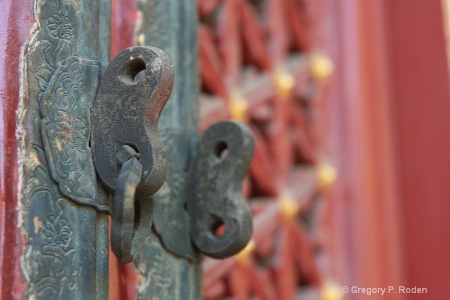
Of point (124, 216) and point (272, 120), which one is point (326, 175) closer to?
point (272, 120)

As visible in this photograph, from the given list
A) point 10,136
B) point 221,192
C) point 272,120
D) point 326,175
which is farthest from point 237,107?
point 10,136

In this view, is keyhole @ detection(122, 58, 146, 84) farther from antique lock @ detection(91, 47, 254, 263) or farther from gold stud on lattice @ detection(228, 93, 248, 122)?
gold stud on lattice @ detection(228, 93, 248, 122)

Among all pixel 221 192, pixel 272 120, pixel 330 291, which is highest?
pixel 272 120

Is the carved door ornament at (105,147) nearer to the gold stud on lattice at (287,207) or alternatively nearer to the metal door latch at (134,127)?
the metal door latch at (134,127)

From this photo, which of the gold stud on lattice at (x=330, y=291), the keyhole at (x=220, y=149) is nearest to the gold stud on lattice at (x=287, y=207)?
the gold stud on lattice at (x=330, y=291)

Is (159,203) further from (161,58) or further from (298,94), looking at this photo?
(298,94)

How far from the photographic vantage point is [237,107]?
2.64 feet

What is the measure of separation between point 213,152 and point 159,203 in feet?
0.19

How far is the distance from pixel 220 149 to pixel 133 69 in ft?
0.36

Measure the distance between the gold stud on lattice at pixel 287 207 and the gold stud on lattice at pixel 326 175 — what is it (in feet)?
0.27

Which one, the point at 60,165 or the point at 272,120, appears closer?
the point at 60,165

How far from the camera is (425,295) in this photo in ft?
3.08

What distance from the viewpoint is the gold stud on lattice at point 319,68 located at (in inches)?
38.2

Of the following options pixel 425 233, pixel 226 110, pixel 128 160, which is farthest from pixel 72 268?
pixel 425 233
